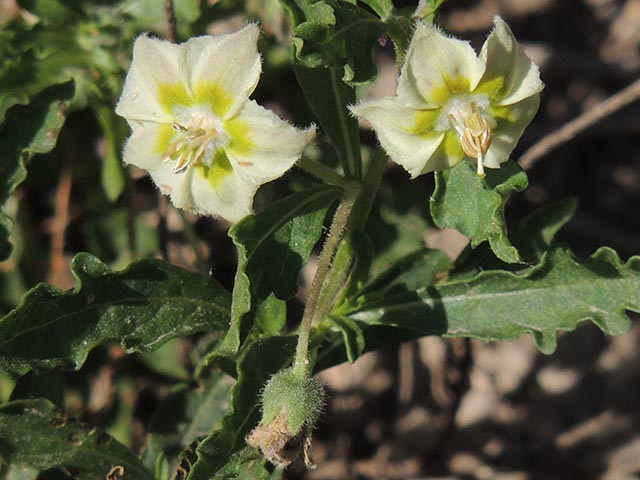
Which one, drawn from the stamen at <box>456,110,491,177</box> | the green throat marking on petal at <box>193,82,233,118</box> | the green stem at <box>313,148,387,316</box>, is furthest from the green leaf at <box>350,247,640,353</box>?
the green throat marking on petal at <box>193,82,233,118</box>

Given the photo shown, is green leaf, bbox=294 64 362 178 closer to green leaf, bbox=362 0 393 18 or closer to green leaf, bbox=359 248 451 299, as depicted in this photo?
green leaf, bbox=362 0 393 18

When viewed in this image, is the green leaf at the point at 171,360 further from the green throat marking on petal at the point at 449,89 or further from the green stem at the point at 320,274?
the green throat marking on petal at the point at 449,89

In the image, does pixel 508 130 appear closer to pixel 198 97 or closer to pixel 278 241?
pixel 278 241

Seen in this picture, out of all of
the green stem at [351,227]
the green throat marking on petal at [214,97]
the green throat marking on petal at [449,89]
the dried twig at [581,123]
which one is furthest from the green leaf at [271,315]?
the dried twig at [581,123]

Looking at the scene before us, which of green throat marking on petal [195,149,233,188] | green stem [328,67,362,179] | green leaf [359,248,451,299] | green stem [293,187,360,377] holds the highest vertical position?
green throat marking on petal [195,149,233,188]

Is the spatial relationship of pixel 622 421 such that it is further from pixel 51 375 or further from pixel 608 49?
pixel 51 375

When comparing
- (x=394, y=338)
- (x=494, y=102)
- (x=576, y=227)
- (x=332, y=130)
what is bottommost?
(x=576, y=227)

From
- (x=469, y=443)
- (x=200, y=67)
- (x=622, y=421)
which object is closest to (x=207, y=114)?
(x=200, y=67)
